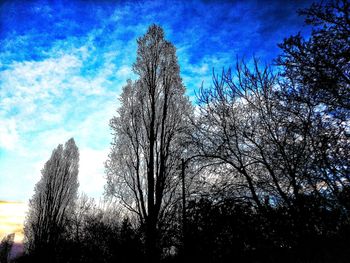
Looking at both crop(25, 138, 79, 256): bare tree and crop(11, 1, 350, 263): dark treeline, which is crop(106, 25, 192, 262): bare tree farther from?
crop(25, 138, 79, 256): bare tree

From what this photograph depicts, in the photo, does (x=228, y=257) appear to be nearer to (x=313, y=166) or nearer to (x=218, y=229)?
(x=218, y=229)

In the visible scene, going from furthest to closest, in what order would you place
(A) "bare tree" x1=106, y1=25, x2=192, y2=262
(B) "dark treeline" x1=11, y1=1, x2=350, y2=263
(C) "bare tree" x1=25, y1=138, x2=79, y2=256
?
(C) "bare tree" x1=25, y1=138, x2=79, y2=256 < (A) "bare tree" x1=106, y1=25, x2=192, y2=262 < (B) "dark treeline" x1=11, y1=1, x2=350, y2=263

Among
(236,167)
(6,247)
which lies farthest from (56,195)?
(6,247)

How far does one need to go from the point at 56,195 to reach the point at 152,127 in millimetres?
16313

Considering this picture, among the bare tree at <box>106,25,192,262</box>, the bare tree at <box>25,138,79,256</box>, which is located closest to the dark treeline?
the bare tree at <box>106,25,192,262</box>

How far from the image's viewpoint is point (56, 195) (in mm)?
20250

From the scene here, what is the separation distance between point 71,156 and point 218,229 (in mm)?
20771

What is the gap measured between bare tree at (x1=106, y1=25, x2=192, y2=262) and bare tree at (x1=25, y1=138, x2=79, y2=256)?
39.4 ft

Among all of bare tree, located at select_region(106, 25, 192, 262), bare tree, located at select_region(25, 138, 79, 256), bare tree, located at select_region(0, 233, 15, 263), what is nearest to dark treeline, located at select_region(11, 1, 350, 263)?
bare tree, located at select_region(106, 25, 192, 262)

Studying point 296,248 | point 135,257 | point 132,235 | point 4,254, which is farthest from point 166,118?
point 4,254

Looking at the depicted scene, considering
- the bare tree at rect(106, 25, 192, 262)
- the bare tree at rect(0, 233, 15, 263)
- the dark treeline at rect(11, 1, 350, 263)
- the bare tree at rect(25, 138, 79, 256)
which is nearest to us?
the dark treeline at rect(11, 1, 350, 263)

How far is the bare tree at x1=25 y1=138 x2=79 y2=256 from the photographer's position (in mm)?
18859

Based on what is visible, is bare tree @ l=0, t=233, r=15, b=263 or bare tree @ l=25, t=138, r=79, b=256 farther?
bare tree @ l=0, t=233, r=15, b=263

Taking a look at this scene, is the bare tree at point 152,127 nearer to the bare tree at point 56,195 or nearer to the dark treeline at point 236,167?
the dark treeline at point 236,167
